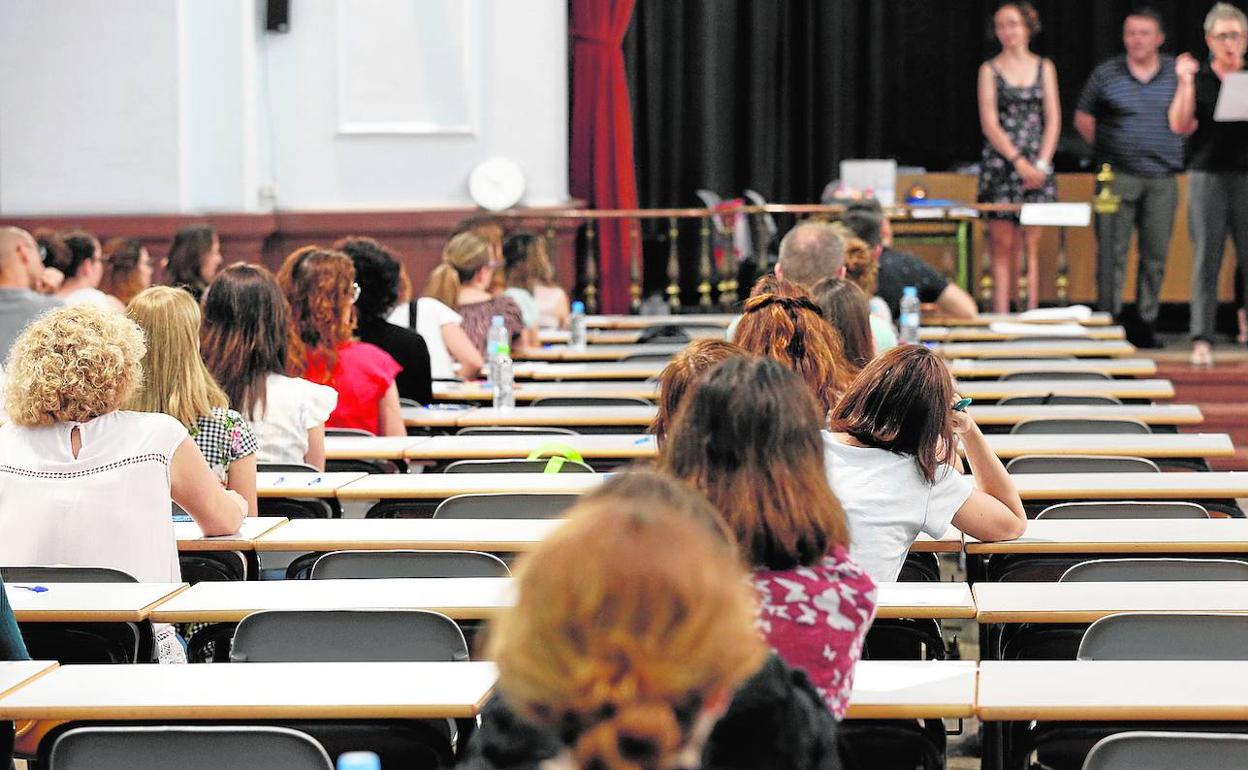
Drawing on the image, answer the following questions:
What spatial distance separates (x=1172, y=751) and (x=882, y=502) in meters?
1.10

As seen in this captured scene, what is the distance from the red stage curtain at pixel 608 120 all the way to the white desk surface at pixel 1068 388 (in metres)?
4.80

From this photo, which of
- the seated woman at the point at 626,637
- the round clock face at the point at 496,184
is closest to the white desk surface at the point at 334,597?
the seated woman at the point at 626,637

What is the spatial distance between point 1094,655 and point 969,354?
4.68m

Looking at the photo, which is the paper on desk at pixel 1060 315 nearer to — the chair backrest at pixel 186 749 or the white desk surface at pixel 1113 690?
the white desk surface at pixel 1113 690

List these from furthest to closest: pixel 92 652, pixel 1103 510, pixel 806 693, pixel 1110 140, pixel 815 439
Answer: pixel 1110 140 → pixel 1103 510 → pixel 92 652 → pixel 815 439 → pixel 806 693

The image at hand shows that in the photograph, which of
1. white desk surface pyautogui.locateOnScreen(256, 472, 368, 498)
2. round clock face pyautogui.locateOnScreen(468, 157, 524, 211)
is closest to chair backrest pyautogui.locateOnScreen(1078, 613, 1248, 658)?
white desk surface pyautogui.locateOnScreen(256, 472, 368, 498)

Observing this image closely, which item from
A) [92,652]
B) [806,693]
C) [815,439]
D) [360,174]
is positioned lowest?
[92,652]

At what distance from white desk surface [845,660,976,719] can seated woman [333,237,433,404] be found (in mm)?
3570

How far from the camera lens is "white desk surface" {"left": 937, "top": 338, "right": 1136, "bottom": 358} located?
7395 millimetres

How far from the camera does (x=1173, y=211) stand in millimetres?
9500

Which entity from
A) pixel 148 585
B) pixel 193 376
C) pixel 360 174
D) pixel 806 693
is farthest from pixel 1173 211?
pixel 806 693

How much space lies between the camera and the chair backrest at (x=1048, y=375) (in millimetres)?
6648

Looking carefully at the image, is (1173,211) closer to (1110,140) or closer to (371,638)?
(1110,140)

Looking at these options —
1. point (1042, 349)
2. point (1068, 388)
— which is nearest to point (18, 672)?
point (1068, 388)
